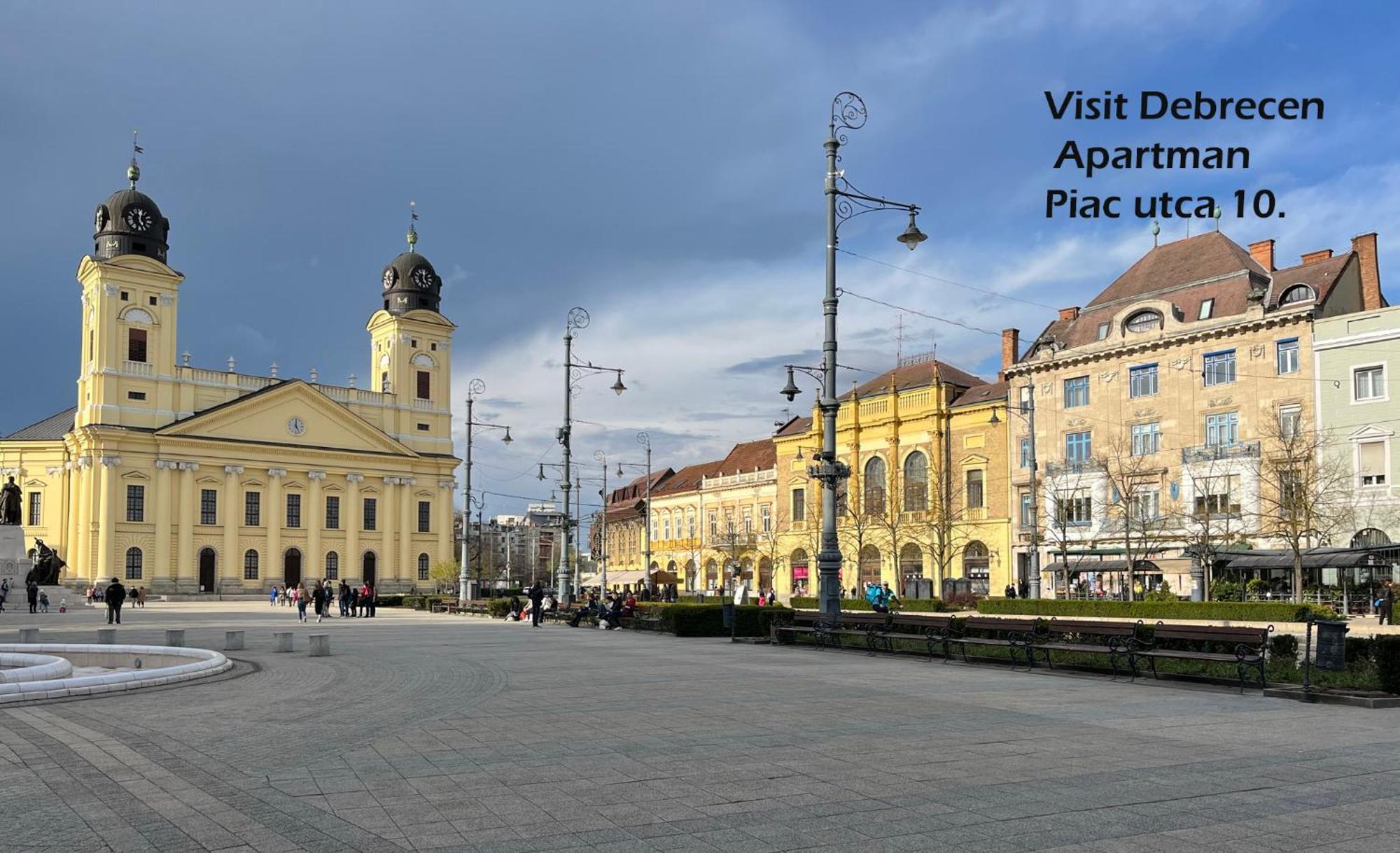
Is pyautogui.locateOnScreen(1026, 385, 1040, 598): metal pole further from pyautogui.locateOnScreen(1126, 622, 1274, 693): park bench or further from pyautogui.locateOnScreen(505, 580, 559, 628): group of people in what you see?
pyautogui.locateOnScreen(1126, 622, 1274, 693): park bench

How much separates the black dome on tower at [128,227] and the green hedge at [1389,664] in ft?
257

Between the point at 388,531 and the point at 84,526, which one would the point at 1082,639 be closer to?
the point at 84,526

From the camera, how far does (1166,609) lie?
124 ft

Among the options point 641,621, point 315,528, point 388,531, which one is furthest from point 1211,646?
point 388,531

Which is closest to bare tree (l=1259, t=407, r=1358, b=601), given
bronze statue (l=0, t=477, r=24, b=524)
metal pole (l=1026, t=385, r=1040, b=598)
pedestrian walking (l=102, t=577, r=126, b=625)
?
metal pole (l=1026, t=385, r=1040, b=598)

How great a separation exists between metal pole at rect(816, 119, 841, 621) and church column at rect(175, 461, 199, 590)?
65128mm

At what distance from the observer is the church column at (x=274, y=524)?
81.7 m

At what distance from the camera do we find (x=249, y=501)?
81562 mm

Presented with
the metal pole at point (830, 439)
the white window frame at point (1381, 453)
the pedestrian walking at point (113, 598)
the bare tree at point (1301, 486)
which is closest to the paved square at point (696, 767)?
the metal pole at point (830, 439)

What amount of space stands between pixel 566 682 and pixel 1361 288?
152 feet

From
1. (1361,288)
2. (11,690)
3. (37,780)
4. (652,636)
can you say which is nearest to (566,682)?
(11,690)

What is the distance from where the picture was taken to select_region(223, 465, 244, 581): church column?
79125mm

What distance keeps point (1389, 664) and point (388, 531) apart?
81742 millimetres

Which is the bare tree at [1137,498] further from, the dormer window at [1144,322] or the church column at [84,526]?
the church column at [84,526]
